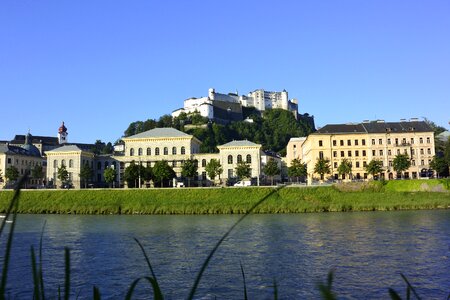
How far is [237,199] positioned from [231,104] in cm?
8584

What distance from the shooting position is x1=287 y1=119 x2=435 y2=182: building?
225 ft

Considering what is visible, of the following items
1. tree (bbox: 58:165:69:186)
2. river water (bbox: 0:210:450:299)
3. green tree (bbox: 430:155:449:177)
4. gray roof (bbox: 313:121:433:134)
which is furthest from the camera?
gray roof (bbox: 313:121:433:134)

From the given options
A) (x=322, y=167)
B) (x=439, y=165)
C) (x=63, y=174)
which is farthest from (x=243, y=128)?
(x=439, y=165)

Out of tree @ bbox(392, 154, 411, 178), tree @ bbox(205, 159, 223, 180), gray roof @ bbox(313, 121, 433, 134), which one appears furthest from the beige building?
tree @ bbox(392, 154, 411, 178)

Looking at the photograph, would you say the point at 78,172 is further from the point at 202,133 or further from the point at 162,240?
the point at 162,240

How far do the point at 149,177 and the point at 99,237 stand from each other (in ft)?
135

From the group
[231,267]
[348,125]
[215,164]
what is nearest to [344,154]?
[348,125]

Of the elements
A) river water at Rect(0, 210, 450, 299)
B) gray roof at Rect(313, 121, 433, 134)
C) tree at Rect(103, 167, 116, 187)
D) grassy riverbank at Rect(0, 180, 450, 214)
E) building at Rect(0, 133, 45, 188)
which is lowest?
river water at Rect(0, 210, 450, 299)

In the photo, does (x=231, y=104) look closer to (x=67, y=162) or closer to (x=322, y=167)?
(x=67, y=162)

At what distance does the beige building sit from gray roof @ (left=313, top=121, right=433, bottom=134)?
39.4 m

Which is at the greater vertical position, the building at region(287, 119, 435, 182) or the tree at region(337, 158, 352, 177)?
the building at region(287, 119, 435, 182)

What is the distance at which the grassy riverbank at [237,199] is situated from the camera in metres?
45.4

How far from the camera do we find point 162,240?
80.1ft

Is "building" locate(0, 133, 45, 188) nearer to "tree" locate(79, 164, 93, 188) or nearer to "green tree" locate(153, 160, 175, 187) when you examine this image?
"tree" locate(79, 164, 93, 188)
